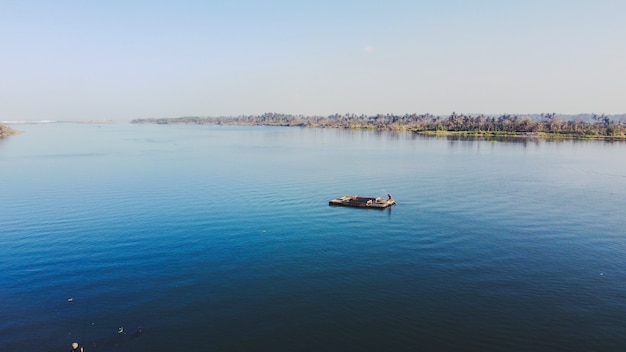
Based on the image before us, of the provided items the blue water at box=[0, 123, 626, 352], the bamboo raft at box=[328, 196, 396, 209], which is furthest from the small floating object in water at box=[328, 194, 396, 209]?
the blue water at box=[0, 123, 626, 352]

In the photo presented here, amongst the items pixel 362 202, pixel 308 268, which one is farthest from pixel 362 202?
pixel 308 268

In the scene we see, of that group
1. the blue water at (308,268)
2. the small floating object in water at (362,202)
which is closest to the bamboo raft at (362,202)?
the small floating object in water at (362,202)

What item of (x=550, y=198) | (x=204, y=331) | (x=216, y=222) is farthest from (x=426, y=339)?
(x=550, y=198)

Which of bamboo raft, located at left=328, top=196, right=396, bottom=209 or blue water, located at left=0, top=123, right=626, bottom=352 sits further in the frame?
bamboo raft, located at left=328, top=196, right=396, bottom=209

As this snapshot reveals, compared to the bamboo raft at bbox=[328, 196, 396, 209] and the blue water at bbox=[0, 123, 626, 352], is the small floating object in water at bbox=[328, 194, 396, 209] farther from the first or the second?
the blue water at bbox=[0, 123, 626, 352]

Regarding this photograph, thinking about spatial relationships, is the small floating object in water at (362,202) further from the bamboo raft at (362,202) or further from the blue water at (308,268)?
the blue water at (308,268)

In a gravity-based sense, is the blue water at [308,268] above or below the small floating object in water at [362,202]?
below

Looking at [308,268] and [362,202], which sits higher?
[362,202]

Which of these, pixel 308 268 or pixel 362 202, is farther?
pixel 362 202

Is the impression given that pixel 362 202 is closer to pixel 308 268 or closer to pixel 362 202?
pixel 362 202
